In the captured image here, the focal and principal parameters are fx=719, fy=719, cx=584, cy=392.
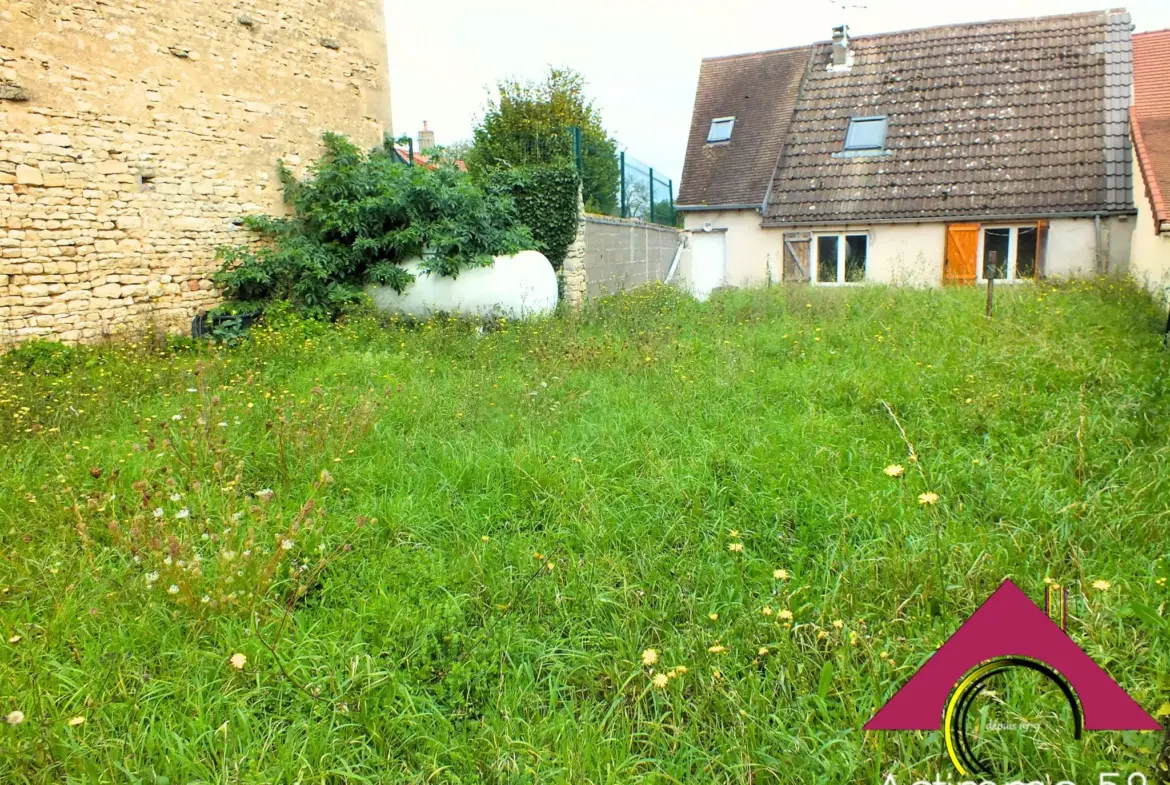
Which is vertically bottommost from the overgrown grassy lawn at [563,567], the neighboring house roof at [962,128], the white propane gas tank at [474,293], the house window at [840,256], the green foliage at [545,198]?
the overgrown grassy lawn at [563,567]

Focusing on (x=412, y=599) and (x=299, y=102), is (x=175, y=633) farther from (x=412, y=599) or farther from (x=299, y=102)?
(x=299, y=102)

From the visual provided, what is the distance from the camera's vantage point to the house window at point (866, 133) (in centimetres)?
1616

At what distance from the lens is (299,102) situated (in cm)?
1073

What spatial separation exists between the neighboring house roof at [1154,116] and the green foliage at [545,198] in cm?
795

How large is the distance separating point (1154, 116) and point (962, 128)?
3289mm

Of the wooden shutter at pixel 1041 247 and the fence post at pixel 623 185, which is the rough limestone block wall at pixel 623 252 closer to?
the fence post at pixel 623 185

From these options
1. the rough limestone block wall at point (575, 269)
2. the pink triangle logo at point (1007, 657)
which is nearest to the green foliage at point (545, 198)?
the rough limestone block wall at point (575, 269)

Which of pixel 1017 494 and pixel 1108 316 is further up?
pixel 1108 316

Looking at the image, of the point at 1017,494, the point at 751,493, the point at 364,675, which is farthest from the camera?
the point at 751,493

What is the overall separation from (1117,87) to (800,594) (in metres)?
16.8

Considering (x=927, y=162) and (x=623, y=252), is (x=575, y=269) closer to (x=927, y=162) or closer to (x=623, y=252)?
(x=623, y=252)

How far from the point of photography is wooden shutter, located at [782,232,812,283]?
16.1 m

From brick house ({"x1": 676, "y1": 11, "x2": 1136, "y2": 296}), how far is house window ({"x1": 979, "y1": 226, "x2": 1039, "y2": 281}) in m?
0.03

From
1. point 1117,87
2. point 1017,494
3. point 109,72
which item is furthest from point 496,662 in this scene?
point 1117,87
